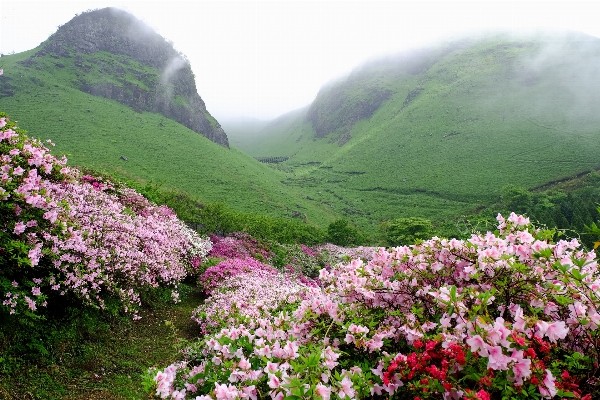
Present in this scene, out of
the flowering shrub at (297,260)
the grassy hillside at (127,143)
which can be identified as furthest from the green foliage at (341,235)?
the grassy hillside at (127,143)

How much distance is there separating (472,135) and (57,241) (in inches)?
4090

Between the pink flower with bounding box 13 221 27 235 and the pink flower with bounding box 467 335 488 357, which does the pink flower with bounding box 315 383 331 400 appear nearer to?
the pink flower with bounding box 467 335 488 357

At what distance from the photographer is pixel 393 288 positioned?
13.2 ft

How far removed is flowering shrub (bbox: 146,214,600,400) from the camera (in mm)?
2559

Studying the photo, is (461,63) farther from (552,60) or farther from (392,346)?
(392,346)

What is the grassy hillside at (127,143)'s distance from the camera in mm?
58062

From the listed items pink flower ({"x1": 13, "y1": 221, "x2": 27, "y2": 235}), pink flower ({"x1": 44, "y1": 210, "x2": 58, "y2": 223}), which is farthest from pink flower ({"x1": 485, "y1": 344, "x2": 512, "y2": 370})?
pink flower ({"x1": 44, "y1": 210, "x2": 58, "y2": 223})

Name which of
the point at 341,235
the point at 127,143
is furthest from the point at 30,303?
the point at 127,143

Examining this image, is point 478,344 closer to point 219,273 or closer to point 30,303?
point 30,303

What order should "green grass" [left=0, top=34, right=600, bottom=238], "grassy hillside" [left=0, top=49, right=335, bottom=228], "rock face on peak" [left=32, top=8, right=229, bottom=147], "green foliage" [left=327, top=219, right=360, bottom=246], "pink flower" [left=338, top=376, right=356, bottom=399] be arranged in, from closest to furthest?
1. "pink flower" [left=338, top=376, right=356, bottom=399]
2. "green foliage" [left=327, top=219, right=360, bottom=246]
3. "grassy hillside" [left=0, top=49, right=335, bottom=228]
4. "green grass" [left=0, top=34, right=600, bottom=238]
5. "rock face on peak" [left=32, top=8, right=229, bottom=147]

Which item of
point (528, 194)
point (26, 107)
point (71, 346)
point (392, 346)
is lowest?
point (528, 194)

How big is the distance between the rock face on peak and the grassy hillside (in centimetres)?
440

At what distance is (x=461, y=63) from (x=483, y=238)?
147124mm

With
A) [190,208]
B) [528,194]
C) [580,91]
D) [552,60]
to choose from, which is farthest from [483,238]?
[552,60]
